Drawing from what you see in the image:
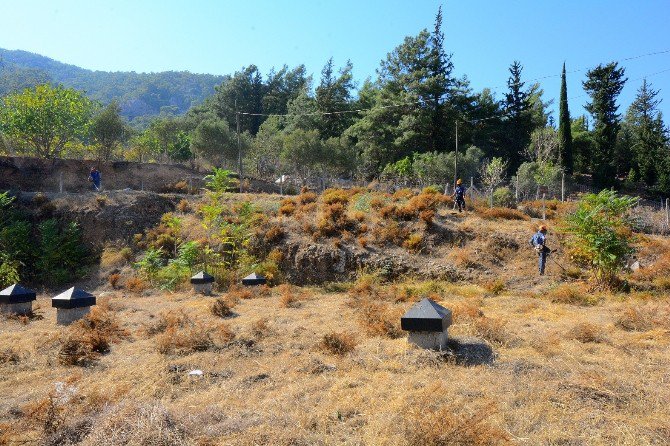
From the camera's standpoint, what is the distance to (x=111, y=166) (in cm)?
3388

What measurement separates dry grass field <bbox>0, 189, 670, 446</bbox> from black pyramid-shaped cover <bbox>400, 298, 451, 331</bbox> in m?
0.44

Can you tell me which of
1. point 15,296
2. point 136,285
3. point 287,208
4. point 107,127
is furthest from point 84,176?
point 15,296

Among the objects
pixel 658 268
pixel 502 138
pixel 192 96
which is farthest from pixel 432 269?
pixel 192 96

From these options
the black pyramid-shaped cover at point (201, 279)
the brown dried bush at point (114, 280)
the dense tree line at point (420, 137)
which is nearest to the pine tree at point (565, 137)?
the dense tree line at point (420, 137)

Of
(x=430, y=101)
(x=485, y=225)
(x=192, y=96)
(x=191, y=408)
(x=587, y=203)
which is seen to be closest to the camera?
(x=191, y=408)

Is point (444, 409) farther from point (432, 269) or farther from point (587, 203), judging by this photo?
point (432, 269)

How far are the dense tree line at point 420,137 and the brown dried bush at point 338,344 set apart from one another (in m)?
28.3

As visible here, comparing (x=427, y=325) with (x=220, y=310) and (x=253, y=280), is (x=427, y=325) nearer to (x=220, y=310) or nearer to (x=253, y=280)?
(x=220, y=310)

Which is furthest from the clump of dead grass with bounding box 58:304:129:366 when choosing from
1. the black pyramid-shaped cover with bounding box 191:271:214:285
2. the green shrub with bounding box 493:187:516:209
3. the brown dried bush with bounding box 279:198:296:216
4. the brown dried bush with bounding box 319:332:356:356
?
the green shrub with bounding box 493:187:516:209

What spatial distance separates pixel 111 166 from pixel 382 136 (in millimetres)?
22723

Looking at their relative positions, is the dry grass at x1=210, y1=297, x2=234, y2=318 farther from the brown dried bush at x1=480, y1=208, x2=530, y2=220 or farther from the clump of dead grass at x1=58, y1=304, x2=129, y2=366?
the brown dried bush at x1=480, y1=208, x2=530, y2=220

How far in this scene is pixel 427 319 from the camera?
815 cm

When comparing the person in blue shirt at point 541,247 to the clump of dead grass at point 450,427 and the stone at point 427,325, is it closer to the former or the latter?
the stone at point 427,325

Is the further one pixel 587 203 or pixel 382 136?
pixel 382 136
